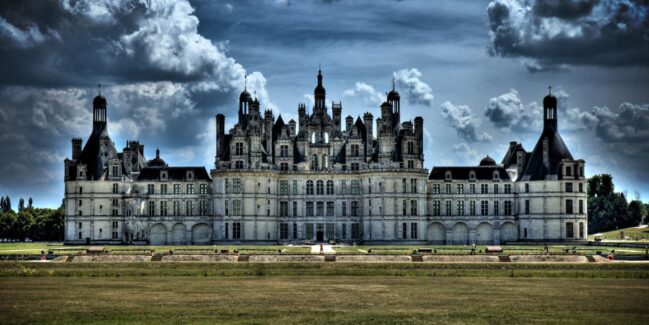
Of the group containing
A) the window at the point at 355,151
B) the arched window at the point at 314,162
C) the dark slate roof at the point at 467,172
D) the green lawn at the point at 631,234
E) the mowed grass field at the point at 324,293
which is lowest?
the mowed grass field at the point at 324,293

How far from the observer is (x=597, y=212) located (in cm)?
15512

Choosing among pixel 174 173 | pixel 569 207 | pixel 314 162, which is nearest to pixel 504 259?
pixel 569 207

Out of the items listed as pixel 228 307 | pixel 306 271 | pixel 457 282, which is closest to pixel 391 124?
pixel 306 271

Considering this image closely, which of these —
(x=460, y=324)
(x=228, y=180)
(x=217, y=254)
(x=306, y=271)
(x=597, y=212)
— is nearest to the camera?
(x=460, y=324)

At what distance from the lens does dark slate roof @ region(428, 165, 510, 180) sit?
11250 centimetres

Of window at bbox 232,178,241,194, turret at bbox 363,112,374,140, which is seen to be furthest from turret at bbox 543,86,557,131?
window at bbox 232,178,241,194

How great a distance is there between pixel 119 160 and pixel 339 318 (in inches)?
3035

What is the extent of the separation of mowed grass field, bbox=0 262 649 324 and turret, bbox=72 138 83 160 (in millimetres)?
50929

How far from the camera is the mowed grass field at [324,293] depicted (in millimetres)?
38750

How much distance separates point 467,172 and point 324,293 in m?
67.9

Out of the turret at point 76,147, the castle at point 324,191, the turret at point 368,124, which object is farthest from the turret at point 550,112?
the turret at point 76,147

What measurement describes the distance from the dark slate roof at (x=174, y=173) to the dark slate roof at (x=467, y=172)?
26.5 metres

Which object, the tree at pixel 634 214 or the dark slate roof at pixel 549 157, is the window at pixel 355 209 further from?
the tree at pixel 634 214

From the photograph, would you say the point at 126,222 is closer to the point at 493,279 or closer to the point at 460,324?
the point at 493,279
